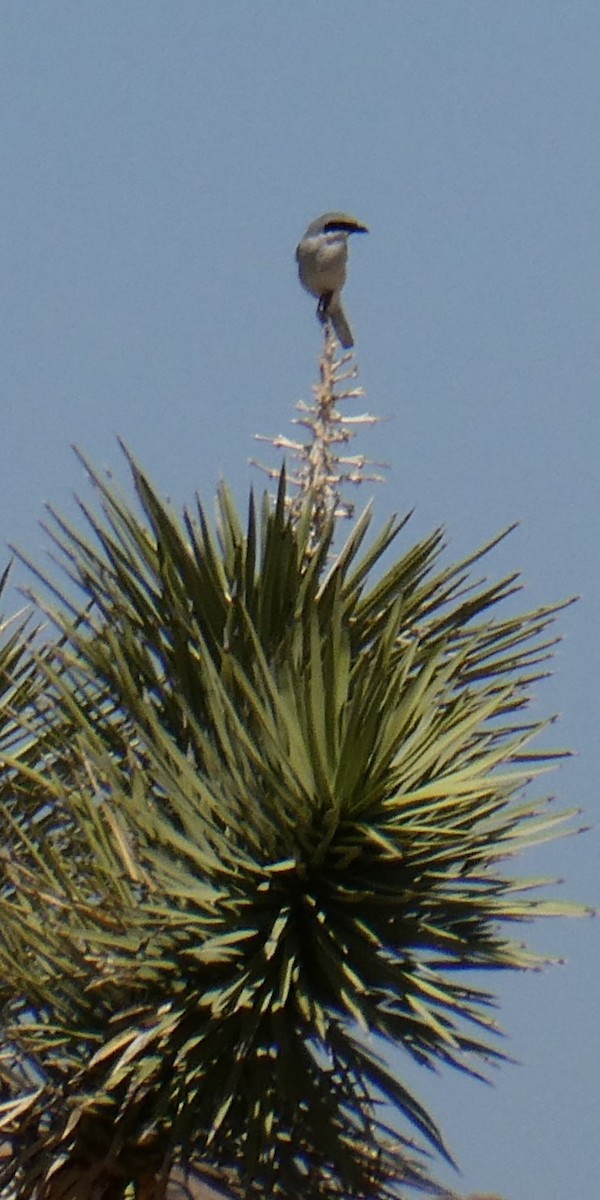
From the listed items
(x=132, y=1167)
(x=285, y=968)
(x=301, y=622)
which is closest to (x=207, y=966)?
(x=285, y=968)

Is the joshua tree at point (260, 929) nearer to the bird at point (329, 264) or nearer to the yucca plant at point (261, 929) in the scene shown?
the yucca plant at point (261, 929)

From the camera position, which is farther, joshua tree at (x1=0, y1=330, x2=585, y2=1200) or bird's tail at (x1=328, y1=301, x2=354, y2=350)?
bird's tail at (x1=328, y1=301, x2=354, y2=350)

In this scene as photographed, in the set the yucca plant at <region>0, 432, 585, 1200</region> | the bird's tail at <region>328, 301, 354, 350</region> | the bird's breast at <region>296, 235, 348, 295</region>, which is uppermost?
the bird's breast at <region>296, 235, 348, 295</region>

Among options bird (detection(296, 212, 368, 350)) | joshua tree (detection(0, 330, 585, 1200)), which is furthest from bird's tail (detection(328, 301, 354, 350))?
joshua tree (detection(0, 330, 585, 1200))

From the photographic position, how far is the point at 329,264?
655cm

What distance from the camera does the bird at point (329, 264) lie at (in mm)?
6477

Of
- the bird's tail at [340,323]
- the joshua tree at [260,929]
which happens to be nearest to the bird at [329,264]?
the bird's tail at [340,323]

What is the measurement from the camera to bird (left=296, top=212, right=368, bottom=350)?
6.48m

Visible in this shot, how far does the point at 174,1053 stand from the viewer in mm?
4777

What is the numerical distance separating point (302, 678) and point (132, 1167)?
1126 millimetres

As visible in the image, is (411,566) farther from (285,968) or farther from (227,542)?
(285,968)

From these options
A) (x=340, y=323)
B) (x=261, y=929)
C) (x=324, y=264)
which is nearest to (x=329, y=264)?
(x=324, y=264)

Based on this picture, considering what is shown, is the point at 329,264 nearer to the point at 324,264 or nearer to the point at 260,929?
the point at 324,264

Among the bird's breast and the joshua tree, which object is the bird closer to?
A: the bird's breast
